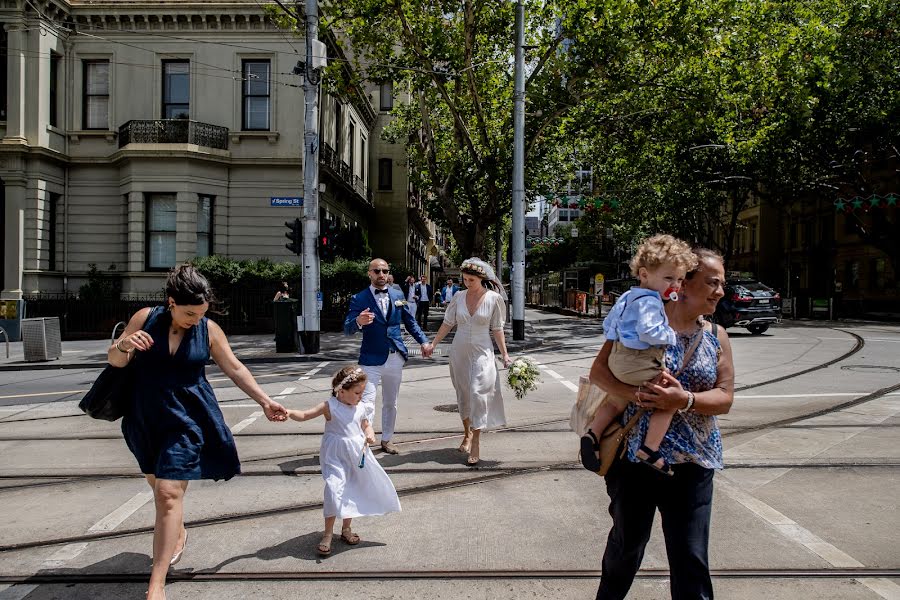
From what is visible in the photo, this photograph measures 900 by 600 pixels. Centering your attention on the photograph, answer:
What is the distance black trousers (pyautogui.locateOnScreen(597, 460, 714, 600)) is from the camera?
266cm

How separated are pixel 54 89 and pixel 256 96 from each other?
6639mm

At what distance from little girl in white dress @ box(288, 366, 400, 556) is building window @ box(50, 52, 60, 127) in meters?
24.1

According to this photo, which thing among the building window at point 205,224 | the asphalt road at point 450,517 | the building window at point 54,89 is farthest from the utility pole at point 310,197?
the building window at point 54,89

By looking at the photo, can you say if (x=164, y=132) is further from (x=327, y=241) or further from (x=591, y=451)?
(x=591, y=451)

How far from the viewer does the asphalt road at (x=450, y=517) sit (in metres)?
3.70

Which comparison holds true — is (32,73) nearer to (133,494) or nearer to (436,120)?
(436,120)

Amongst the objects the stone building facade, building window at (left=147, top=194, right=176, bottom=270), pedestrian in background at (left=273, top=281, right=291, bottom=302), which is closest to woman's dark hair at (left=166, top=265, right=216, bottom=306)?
pedestrian in background at (left=273, top=281, right=291, bottom=302)

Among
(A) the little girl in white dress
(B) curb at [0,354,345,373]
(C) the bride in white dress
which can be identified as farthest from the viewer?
(B) curb at [0,354,345,373]

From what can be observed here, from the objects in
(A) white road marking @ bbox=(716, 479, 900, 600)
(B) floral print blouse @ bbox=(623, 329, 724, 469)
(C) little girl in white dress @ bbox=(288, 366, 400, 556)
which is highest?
(B) floral print blouse @ bbox=(623, 329, 724, 469)

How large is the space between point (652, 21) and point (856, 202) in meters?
15.8

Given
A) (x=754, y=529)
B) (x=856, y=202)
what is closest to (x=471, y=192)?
(x=856, y=202)

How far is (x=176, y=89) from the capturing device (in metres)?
24.0

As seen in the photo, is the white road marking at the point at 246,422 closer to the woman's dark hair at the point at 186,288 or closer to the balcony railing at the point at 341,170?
the woman's dark hair at the point at 186,288

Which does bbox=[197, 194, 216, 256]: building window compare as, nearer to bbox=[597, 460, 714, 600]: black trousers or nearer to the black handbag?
the black handbag
